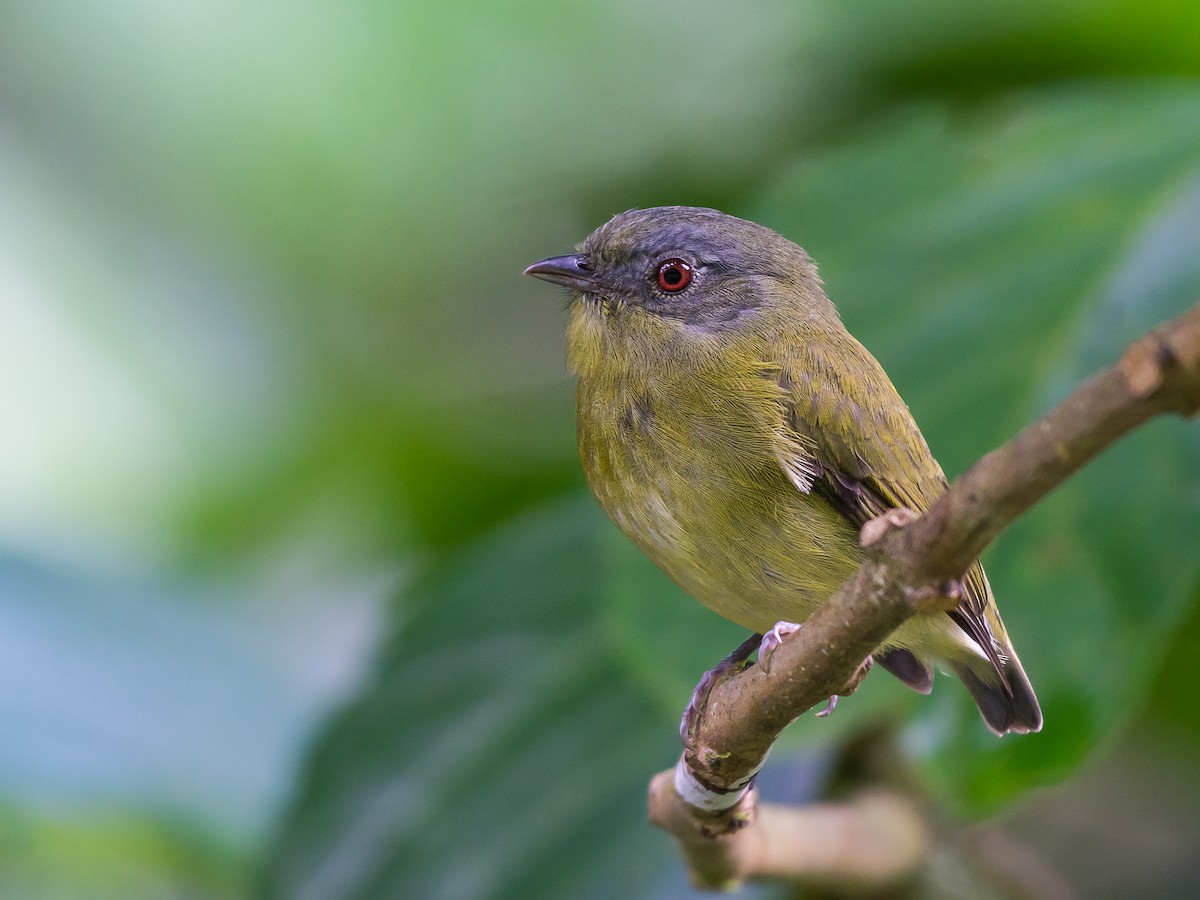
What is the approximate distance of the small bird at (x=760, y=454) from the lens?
7.59 feet

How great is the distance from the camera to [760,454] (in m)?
2.30

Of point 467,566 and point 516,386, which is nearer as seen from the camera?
point 467,566

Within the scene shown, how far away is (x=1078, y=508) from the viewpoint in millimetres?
3055

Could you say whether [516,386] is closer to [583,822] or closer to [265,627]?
[265,627]

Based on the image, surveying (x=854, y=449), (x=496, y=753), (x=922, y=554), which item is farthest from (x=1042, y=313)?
(x=922, y=554)

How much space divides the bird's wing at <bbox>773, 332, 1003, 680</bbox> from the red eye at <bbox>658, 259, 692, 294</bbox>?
0.39 metres

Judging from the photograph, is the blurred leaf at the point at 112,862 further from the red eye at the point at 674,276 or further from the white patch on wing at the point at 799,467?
the white patch on wing at the point at 799,467

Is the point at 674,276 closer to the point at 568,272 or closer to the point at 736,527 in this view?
the point at 568,272

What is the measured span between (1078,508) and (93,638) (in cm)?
264

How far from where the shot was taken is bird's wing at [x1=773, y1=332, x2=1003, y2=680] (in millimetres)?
2318

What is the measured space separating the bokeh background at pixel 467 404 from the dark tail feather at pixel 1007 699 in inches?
7.2

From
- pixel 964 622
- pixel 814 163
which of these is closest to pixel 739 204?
pixel 814 163

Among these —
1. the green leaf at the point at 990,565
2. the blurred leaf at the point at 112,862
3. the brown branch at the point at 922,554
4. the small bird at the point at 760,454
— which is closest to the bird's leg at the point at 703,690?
the small bird at the point at 760,454

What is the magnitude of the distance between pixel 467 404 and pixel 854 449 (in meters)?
2.35
